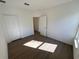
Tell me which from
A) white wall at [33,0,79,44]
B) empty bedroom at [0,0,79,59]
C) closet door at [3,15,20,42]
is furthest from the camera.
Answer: closet door at [3,15,20,42]

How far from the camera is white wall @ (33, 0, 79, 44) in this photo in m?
3.56

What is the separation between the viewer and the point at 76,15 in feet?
11.3

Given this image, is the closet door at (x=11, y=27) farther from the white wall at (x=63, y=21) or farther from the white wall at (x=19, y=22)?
the white wall at (x=63, y=21)

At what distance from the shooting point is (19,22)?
17.4 feet

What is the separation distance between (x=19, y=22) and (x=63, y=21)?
3.35 m

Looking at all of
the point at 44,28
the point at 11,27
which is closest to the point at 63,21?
the point at 44,28

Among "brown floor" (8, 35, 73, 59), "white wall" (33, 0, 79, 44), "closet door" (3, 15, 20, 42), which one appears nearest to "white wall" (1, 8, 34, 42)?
"closet door" (3, 15, 20, 42)

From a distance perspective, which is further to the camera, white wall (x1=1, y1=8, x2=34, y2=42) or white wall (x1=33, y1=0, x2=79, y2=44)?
white wall (x1=1, y1=8, x2=34, y2=42)

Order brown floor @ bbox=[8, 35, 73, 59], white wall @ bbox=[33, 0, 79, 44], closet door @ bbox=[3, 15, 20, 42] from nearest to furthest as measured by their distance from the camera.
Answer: brown floor @ bbox=[8, 35, 73, 59] < white wall @ bbox=[33, 0, 79, 44] < closet door @ bbox=[3, 15, 20, 42]

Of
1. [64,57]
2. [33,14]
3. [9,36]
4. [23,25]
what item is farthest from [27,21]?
[64,57]

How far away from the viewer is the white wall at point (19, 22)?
170 inches

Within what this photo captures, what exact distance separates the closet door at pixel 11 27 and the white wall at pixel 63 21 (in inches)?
101

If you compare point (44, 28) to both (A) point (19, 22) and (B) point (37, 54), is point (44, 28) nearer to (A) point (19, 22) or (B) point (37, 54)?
(A) point (19, 22)

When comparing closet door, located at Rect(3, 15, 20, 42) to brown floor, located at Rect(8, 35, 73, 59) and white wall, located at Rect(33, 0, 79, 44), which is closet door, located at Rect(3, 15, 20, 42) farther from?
white wall, located at Rect(33, 0, 79, 44)
